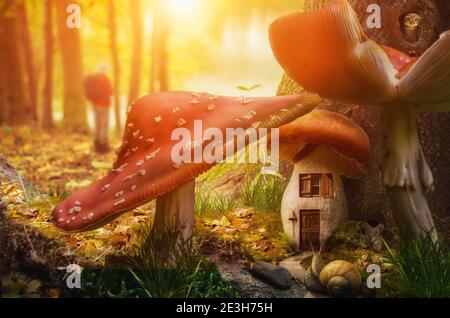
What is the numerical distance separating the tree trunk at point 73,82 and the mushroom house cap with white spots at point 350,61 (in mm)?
4299

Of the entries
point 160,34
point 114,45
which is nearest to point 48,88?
point 114,45

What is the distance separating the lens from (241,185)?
2906mm

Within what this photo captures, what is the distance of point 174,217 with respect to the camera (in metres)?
2.43

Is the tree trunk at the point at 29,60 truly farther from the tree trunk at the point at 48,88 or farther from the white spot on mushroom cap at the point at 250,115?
the white spot on mushroom cap at the point at 250,115

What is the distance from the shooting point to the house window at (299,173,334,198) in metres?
2.62

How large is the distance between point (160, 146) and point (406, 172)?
1.14 m

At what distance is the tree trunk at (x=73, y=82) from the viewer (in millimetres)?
6246

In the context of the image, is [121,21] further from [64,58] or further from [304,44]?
[304,44]

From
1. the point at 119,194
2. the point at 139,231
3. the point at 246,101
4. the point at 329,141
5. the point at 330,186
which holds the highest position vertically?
the point at 246,101

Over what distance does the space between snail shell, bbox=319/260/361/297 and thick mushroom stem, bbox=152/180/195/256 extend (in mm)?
648

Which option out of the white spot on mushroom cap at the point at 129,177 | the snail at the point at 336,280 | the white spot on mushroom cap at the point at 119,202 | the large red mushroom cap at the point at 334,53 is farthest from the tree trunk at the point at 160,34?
the snail at the point at 336,280

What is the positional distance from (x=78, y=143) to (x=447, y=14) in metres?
3.64

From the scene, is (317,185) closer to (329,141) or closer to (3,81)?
(329,141)

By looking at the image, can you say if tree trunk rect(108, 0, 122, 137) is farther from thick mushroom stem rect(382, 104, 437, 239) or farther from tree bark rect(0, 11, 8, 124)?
thick mushroom stem rect(382, 104, 437, 239)
